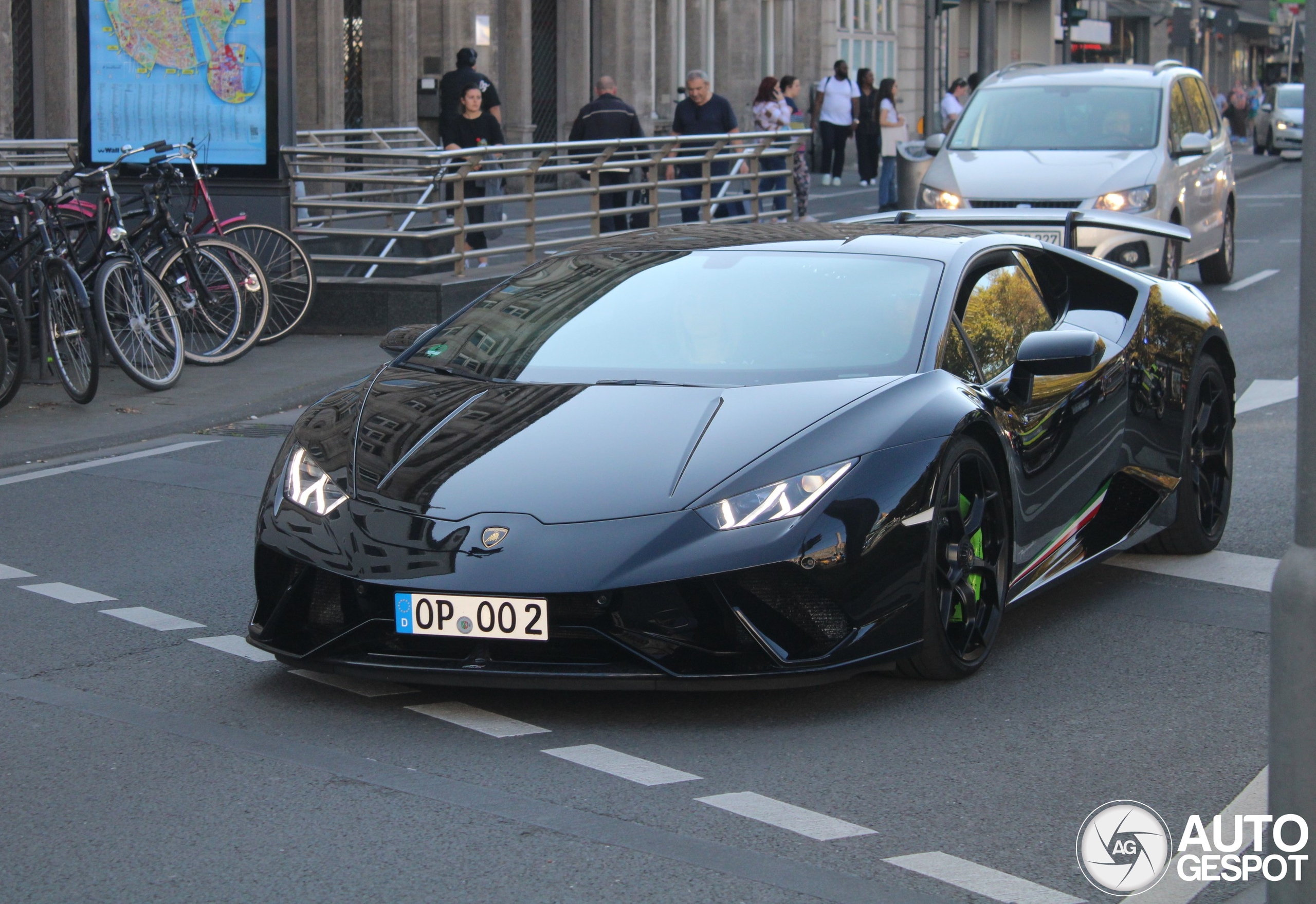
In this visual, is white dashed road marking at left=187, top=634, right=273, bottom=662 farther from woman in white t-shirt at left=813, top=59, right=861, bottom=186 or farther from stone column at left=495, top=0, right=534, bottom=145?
stone column at left=495, top=0, right=534, bottom=145

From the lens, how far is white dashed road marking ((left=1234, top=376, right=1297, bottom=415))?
10.5 metres

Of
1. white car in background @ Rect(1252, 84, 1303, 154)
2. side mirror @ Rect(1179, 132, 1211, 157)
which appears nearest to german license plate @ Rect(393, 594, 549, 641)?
side mirror @ Rect(1179, 132, 1211, 157)

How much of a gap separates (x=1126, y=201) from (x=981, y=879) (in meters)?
11.3

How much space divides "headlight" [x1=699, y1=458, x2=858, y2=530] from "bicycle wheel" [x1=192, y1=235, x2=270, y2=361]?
26.9 feet

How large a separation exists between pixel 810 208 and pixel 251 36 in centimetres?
1308

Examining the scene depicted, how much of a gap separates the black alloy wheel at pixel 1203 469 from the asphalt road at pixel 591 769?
34 centimetres

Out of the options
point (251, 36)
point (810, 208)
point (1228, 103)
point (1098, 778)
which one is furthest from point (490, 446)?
point (1228, 103)

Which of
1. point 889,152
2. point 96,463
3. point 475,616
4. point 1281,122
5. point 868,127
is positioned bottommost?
point 96,463

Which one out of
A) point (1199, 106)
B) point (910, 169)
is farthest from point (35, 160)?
point (1199, 106)

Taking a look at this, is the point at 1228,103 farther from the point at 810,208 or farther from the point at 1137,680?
the point at 1137,680

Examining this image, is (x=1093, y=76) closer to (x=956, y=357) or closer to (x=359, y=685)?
(x=956, y=357)

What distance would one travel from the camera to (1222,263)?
17.1m

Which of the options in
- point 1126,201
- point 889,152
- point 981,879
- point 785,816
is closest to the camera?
point 981,879

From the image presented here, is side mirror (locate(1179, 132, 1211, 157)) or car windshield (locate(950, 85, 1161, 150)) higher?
car windshield (locate(950, 85, 1161, 150))
